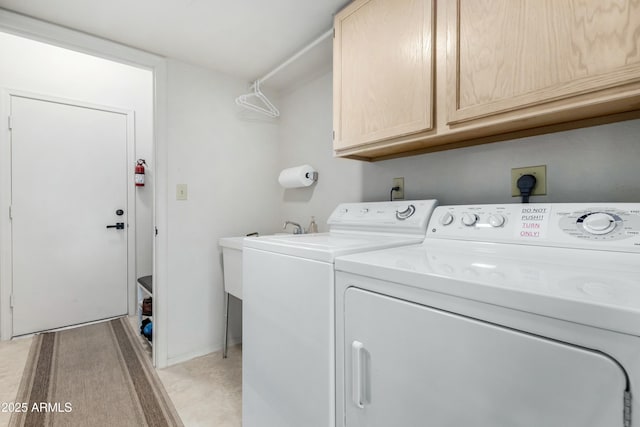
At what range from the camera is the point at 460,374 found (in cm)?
62

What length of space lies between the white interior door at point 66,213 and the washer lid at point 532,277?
290 cm

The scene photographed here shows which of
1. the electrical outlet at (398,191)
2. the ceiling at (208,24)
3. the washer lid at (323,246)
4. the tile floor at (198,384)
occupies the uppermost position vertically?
the ceiling at (208,24)

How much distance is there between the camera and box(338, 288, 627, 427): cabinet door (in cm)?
48

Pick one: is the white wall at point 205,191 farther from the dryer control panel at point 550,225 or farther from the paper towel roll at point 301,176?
the dryer control panel at point 550,225


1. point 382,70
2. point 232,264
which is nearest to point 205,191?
point 232,264

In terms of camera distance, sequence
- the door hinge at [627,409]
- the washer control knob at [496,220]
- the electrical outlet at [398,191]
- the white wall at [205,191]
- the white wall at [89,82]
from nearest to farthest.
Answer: the door hinge at [627,409] → the washer control knob at [496,220] → the electrical outlet at [398,191] → the white wall at [205,191] → the white wall at [89,82]

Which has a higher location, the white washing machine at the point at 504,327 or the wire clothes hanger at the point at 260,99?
the wire clothes hanger at the point at 260,99

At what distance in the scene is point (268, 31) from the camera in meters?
1.75

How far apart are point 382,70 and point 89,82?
2946 millimetres

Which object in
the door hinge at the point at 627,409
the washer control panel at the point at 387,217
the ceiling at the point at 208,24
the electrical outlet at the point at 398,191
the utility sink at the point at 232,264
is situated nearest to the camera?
the door hinge at the point at 627,409

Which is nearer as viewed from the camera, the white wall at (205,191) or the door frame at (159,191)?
the door frame at (159,191)

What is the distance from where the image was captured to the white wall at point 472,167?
101cm

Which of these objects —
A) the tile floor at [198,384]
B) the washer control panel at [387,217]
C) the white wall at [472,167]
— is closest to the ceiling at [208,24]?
the white wall at [472,167]

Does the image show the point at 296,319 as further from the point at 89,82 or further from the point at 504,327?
the point at 89,82
